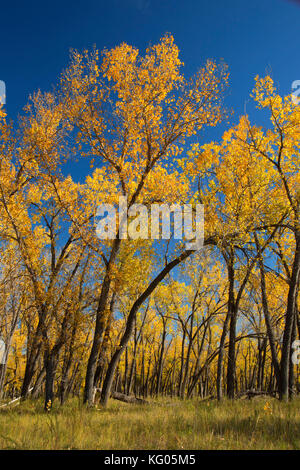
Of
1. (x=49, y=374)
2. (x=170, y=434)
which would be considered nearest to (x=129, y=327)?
(x=49, y=374)

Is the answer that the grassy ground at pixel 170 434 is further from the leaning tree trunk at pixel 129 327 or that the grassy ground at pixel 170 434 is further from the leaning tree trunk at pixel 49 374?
the leaning tree trunk at pixel 49 374

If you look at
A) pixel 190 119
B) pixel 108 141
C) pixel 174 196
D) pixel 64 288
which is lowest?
pixel 64 288

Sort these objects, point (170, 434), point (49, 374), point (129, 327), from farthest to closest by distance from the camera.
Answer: point (49, 374), point (129, 327), point (170, 434)

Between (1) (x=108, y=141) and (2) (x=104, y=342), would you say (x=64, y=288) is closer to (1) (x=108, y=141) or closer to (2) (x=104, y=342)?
(2) (x=104, y=342)

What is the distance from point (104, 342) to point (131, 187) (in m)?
5.61

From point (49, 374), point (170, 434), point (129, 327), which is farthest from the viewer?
point (49, 374)

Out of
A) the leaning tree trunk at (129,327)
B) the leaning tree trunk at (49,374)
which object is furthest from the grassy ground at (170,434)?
the leaning tree trunk at (49,374)

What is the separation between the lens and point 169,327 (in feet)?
96.3

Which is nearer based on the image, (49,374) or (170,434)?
(170,434)

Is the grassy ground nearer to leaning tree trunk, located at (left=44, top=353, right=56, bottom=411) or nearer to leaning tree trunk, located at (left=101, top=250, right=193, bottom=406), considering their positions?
leaning tree trunk, located at (left=101, top=250, right=193, bottom=406)

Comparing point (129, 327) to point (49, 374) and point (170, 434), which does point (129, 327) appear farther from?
point (170, 434)
